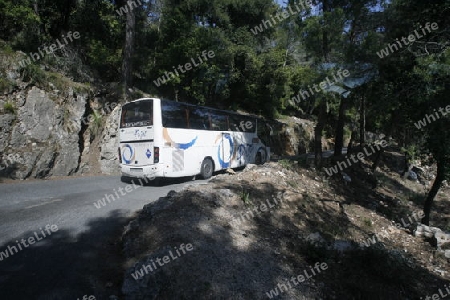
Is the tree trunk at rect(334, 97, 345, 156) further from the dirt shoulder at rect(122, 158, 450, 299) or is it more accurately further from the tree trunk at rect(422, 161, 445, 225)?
the dirt shoulder at rect(122, 158, 450, 299)

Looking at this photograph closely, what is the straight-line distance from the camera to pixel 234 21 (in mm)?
19484

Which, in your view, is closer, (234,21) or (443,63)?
(443,63)

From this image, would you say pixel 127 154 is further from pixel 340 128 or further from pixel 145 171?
pixel 340 128

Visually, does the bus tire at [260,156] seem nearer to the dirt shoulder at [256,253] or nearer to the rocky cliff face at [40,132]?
the dirt shoulder at [256,253]

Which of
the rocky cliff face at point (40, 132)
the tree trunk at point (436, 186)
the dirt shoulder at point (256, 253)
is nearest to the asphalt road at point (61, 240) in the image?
the dirt shoulder at point (256, 253)

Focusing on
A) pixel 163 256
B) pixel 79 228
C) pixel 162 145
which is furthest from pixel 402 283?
pixel 162 145

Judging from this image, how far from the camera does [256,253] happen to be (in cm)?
423

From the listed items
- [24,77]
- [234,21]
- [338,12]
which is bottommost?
[24,77]

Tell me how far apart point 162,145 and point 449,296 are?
7429 mm

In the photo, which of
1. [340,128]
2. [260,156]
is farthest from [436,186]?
[260,156]

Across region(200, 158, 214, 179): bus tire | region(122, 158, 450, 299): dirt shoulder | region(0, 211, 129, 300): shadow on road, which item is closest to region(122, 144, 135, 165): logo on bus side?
region(200, 158, 214, 179): bus tire

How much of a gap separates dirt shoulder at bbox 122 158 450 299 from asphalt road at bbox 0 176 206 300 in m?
0.41

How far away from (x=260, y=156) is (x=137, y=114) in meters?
7.30

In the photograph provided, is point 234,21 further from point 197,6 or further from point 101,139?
point 101,139
